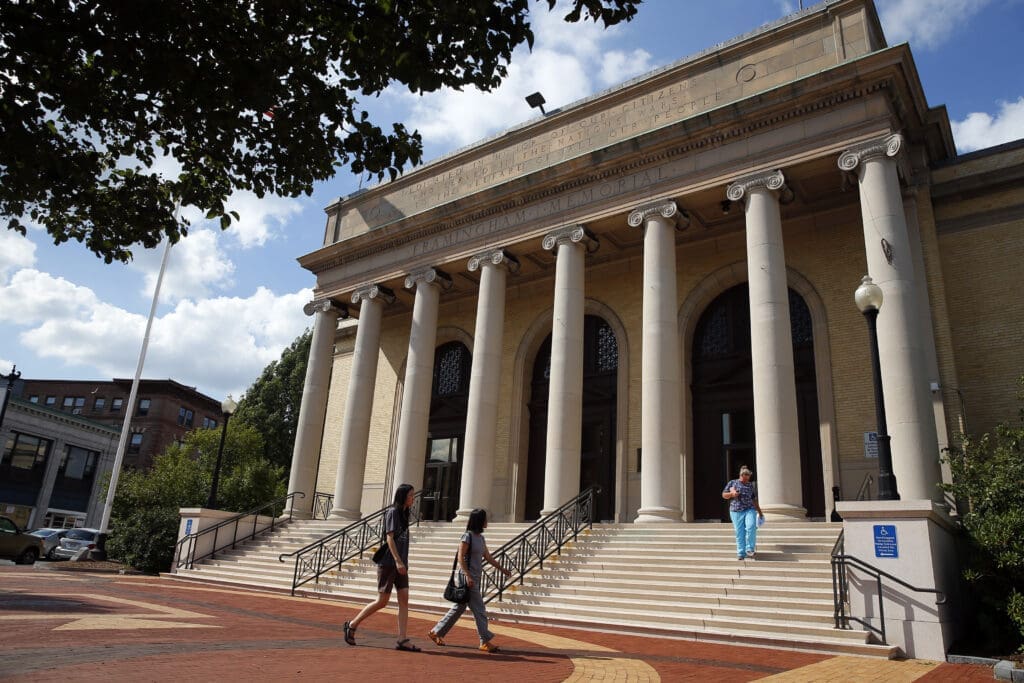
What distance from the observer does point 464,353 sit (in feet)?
90.1

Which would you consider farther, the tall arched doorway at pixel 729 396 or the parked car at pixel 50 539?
the parked car at pixel 50 539

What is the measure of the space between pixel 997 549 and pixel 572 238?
12764 millimetres

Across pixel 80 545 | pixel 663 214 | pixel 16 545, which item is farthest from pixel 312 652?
pixel 80 545

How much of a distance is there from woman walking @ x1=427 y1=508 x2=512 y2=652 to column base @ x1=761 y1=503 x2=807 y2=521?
840 cm

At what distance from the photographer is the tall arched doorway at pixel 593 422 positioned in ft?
72.7

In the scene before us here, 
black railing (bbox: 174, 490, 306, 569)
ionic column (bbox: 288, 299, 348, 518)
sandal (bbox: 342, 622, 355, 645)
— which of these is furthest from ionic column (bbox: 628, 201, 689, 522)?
ionic column (bbox: 288, 299, 348, 518)

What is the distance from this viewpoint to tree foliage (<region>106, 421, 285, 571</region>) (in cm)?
2125

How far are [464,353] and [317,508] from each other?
27.0ft

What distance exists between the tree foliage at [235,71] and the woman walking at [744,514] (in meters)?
7.97

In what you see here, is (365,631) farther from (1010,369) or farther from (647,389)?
A: (1010,369)

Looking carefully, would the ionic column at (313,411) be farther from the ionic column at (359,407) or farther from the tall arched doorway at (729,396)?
the tall arched doorway at (729,396)

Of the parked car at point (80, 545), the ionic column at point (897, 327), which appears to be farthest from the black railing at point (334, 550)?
the ionic column at point (897, 327)

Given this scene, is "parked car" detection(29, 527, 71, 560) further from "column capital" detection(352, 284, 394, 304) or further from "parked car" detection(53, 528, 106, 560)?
"column capital" detection(352, 284, 394, 304)

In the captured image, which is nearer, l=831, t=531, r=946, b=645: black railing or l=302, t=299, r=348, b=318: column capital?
l=831, t=531, r=946, b=645: black railing
